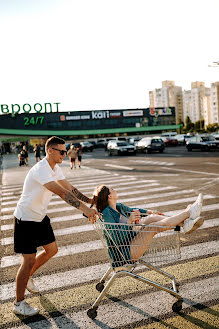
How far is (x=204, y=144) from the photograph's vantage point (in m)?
30.6

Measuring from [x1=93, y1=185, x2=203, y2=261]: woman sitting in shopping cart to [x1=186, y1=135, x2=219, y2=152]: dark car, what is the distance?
1098 inches

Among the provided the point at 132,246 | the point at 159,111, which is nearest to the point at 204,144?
the point at 132,246

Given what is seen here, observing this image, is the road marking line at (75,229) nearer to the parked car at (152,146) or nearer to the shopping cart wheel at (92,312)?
the shopping cart wheel at (92,312)

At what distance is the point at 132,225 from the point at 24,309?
153cm

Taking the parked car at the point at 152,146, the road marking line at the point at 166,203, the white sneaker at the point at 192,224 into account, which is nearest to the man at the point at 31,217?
the white sneaker at the point at 192,224

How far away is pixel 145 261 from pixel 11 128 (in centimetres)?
8822

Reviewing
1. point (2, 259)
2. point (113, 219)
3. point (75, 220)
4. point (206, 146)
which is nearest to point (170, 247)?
point (113, 219)

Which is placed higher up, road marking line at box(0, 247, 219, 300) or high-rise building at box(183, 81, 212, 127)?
high-rise building at box(183, 81, 212, 127)

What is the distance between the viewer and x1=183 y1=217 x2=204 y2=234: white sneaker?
3.45m

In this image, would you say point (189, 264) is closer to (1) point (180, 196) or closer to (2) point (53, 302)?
(2) point (53, 302)

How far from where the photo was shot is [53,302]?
3.97m

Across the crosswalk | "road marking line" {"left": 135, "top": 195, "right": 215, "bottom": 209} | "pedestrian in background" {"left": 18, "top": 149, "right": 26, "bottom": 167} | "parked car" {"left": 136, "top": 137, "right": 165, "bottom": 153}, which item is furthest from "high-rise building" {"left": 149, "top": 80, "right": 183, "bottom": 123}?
the crosswalk

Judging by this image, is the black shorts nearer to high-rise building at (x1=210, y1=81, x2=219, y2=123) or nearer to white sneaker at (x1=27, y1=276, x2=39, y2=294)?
white sneaker at (x1=27, y1=276, x2=39, y2=294)

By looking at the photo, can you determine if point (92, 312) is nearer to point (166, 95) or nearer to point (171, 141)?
point (171, 141)
